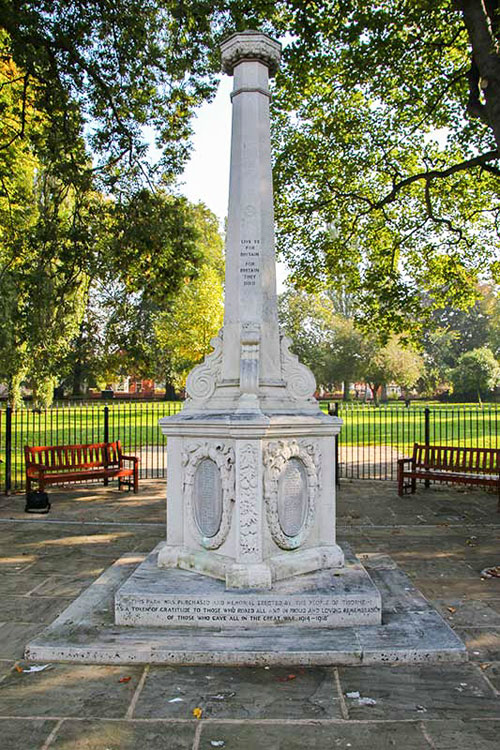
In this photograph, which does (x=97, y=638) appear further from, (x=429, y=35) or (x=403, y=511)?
(x=429, y=35)

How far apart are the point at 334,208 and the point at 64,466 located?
9268mm

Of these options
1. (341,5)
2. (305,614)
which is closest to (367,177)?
(341,5)

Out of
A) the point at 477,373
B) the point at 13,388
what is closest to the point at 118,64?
the point at 13,388

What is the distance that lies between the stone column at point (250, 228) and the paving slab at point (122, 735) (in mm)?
2836

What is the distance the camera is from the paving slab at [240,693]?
343 cm

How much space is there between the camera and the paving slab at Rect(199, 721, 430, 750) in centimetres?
308

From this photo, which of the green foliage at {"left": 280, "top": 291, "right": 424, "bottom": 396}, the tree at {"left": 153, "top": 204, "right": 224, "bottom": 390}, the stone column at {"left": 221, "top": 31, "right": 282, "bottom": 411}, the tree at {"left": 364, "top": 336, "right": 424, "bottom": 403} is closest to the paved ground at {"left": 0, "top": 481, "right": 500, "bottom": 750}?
the stone column at {"left": 221, "top": 31, "right": 282, "bottom": 411}

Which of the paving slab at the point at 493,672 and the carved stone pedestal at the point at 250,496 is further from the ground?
the carved stone pedestal at the point at 250,496

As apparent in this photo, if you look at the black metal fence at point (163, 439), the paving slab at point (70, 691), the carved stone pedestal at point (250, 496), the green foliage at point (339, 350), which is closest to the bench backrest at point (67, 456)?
the black metal fence at point (163, 439)

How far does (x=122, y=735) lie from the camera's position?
3.18 m

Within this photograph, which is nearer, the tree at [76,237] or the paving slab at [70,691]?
the paving slab at [70,691]

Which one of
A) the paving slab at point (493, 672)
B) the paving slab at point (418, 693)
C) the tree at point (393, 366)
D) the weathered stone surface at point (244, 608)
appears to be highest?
the tree at point (393, 366)

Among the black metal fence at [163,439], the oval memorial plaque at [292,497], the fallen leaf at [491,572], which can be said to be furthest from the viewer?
the black metal fence at [163,439]

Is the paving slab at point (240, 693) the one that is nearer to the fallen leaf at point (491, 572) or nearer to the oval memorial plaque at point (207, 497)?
the oval memorial plaque at point (207, 497)
